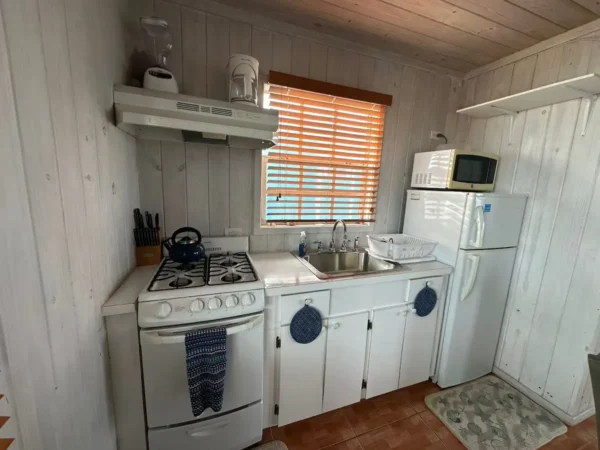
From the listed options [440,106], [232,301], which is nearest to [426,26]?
[440,106]

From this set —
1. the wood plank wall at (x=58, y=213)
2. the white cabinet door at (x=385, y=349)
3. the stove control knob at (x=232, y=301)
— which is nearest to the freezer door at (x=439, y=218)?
the white cabinet door at (x=385, y=349)

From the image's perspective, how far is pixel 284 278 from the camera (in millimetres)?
1397

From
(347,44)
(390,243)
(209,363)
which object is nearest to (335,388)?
(209,363)

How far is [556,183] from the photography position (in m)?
1.66

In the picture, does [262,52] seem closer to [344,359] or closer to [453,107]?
[453,107]

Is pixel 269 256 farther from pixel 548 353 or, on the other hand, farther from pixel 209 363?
pixel 548 353

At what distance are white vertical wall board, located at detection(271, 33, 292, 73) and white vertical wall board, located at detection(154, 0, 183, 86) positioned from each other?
1.88 ft

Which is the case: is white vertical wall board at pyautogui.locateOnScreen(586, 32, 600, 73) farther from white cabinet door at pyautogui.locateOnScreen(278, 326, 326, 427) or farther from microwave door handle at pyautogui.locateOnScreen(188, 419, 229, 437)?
microwave door handle at pyautogui.locateOnScreen(188, 419, 229, 437)

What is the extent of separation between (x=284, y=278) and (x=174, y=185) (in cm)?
93

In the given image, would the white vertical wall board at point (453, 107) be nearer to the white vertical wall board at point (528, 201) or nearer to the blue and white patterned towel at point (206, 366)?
the white vertical wall board at point (528, 201)

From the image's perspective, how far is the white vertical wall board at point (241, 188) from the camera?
170 centimetres

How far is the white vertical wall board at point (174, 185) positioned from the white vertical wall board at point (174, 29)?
0.41 metres

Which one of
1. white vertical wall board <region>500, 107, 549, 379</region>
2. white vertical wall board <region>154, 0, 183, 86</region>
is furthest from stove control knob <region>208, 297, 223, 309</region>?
white vertical wall board <region>500, 107, 549, 379</region>

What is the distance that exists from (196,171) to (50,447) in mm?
1353
